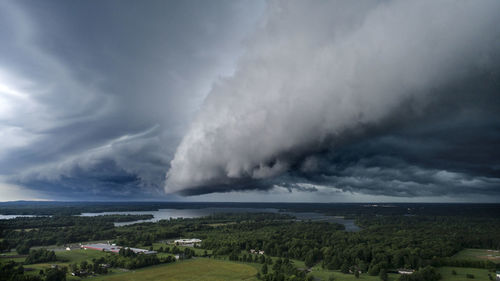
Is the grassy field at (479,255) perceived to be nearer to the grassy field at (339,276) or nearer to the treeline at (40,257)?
the grassy field at (339,276)

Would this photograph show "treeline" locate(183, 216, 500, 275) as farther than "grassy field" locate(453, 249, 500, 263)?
No

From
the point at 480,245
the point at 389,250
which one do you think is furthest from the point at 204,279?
the point at 480,245

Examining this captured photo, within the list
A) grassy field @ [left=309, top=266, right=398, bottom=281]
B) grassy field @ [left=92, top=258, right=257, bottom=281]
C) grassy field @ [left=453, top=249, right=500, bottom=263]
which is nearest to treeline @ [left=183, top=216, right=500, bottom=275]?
grassy field @ [left=309, top=266, right=398, bottom=281]

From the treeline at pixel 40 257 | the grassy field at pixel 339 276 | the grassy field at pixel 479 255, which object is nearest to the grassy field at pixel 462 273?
the grassy field at pixel 339 276

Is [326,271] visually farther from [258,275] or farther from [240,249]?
[240,249]

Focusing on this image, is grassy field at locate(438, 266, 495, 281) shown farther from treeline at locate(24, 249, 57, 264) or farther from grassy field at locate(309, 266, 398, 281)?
treeline at locate(24, 249, 57, 264)

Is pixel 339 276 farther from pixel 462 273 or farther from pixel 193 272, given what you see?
pixel 193 272

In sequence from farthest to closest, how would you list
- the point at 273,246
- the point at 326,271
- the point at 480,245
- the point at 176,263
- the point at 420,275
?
the point at 480,245 → the point at 273,246 → the point at 176,263 → the point at 326,271 → the point at 420,275
